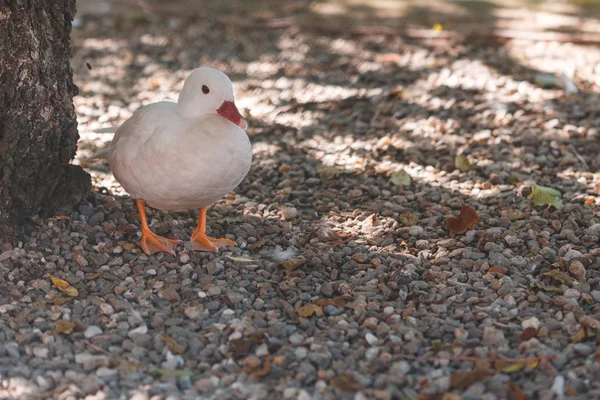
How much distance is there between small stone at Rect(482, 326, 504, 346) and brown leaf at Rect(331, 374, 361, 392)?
0.59m

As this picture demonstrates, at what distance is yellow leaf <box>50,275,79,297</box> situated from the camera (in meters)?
3.46

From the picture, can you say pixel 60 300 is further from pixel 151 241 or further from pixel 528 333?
pixel 528 333

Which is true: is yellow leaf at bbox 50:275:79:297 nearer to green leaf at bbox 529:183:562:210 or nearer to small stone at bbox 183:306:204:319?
small stone at bbox 183:306:204:319

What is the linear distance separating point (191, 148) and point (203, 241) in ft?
1.89

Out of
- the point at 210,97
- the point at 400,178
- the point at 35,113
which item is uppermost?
the point at 210,97

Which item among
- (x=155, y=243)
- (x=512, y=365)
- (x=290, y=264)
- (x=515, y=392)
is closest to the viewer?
(x=515, y=392)

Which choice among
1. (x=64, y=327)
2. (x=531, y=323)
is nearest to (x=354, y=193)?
(x=531, y=323)

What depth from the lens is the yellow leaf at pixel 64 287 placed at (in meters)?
3.46

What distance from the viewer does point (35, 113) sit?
12.4ft

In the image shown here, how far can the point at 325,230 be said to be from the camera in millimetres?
4094

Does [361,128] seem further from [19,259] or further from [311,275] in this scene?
[19,259]

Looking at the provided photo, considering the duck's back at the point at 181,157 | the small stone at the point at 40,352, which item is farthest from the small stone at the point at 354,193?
the small stone at the point at 40,352

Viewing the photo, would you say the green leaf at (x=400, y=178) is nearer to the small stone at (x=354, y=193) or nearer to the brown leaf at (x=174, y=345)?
the small stone at (x=354, y=193)

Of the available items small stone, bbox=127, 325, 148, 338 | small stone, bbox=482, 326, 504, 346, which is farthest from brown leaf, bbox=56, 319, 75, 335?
small stone, bbox=482, 326, 504, 346
